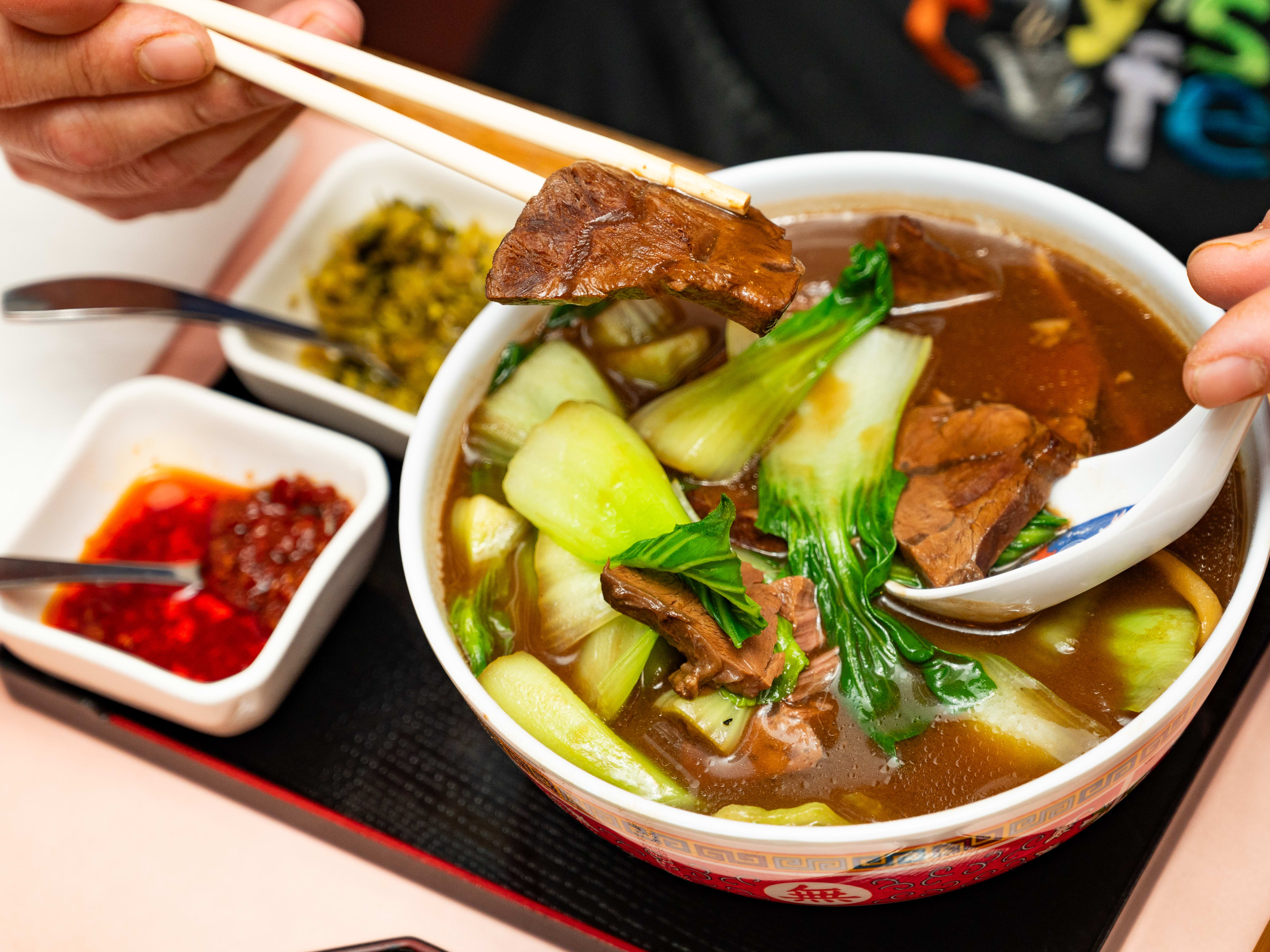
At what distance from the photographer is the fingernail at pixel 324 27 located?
5.17ft

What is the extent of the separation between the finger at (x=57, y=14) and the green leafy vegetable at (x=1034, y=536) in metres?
1.41

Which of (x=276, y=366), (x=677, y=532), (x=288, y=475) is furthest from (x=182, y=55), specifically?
(x=677, y=532)

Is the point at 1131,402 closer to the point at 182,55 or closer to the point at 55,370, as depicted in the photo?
the point at 182,55

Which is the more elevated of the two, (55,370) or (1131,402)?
(1131,402)

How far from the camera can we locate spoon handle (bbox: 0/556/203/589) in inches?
66.0

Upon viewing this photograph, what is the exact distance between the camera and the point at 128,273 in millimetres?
2121

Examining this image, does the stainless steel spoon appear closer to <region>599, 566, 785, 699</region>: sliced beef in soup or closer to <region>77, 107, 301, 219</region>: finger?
<region>77, 107, 301, 219</region>: finger

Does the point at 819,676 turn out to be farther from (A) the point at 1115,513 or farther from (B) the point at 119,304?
(B) the point at 119,304

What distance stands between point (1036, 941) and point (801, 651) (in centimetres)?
48

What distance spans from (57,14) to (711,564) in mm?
1144

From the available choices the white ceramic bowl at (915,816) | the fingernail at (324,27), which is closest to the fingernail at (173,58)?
the fingernail at (324,27)

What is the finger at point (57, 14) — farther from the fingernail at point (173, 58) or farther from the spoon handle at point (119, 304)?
the spoon handle at point (119, 304)

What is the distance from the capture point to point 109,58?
1484 mm

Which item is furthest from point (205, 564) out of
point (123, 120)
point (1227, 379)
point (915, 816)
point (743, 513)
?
point (1227, 379)
